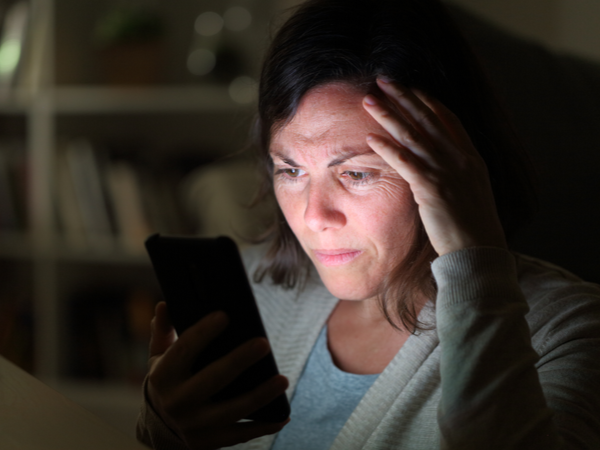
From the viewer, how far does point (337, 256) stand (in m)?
0.73

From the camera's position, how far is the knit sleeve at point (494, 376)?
0.53m

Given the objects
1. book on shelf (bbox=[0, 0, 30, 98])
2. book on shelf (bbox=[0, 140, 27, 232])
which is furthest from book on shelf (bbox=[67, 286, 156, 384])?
book on shelf (bbox=[0, 0, 30, 98])

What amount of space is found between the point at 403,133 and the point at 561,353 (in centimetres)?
33

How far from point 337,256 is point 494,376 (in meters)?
0.26

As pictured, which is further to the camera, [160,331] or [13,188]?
[13,188]

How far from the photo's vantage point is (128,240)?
1886 millimetres

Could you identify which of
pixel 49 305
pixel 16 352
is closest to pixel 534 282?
pixel 49 305

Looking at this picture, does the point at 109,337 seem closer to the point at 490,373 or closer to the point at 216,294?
the point at 216,294

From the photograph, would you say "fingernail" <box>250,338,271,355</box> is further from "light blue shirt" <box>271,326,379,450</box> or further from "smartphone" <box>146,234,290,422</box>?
"light blue shirt" <box>271,326,379,450</box>

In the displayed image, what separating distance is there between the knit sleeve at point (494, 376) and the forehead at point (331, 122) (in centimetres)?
19

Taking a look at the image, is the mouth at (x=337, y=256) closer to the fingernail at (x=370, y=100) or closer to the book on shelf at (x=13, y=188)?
the fingernail at (x=370, y=100)

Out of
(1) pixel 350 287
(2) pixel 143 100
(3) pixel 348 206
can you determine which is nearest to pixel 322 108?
(3) pixel 348 206

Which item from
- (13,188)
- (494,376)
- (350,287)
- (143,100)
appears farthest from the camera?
(13,188)

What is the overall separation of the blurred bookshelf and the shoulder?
126cm
